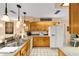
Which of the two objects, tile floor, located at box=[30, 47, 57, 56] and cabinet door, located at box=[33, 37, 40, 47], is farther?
cabinet door, located at box=[33, 37, 40, 47]

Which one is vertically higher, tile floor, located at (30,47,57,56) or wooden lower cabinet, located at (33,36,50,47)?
wooden lower cabinet, located at (33,36,50,47)

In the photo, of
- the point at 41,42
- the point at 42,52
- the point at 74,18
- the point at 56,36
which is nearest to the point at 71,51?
the point at 74,18

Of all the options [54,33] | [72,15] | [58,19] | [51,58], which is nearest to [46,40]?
[54,33]

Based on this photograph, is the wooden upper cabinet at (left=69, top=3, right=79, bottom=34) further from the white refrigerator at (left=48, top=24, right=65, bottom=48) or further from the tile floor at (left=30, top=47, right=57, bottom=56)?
the white refrigerator at (left=48, top=24, right=65, bottom=48)

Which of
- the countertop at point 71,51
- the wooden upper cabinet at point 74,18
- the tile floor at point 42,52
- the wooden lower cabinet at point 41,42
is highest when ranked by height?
the wooden upper cabinet at point 74,18

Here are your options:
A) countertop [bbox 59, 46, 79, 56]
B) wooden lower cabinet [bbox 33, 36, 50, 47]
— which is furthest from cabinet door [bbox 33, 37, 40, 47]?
countertop [bbox 59, 46, 79, 56]

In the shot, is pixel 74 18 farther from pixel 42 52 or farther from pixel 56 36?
pixel 56 36

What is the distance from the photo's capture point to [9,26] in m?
13.1

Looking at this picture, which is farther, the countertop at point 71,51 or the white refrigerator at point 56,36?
the white refrigerator at point 56,36

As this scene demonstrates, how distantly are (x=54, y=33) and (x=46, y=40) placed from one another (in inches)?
44.1

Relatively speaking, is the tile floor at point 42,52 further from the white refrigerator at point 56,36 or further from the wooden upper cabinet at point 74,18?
the wooden upper cabinet at point 74,18

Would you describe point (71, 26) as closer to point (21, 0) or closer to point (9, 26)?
point (21, 0)

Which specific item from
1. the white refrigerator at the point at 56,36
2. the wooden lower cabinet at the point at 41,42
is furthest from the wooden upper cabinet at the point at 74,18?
the wooden lower cabinet at the point at 41,42

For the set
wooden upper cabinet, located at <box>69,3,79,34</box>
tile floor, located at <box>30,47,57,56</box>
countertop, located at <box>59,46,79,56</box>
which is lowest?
tile floor, located at <box>30,47,57,56</box>
